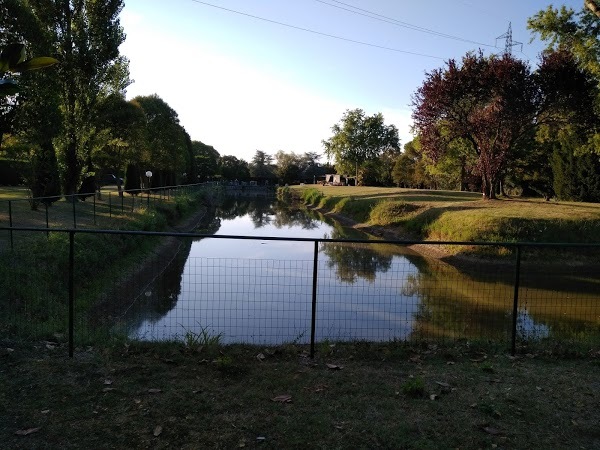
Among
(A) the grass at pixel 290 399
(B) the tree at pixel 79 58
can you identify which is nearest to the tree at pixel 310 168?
(B) the tree at pixel 79 58

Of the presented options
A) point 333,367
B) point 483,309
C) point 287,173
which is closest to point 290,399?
point 333,367

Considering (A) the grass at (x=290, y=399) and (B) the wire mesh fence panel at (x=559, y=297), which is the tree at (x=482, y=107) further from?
(A) the grass at (x=290, y=399)

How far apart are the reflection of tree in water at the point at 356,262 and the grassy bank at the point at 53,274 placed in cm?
667

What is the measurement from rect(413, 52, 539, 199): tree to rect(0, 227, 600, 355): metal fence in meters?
9.51

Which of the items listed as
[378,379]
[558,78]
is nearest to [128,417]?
→ [378,379]

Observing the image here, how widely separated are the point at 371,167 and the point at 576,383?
256ft

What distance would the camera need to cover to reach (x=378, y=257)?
2023 cm

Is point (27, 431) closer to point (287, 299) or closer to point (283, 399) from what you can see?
point (283, 399)

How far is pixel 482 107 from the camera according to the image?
26688mm

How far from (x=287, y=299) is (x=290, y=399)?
6.76 meters

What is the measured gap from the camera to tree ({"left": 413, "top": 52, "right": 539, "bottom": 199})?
24938 millimetres

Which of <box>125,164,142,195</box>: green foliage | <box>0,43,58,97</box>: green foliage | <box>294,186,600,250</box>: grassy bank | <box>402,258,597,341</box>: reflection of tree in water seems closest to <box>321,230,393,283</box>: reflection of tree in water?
<box>402,258,597,341</box>: reflection of tree in water

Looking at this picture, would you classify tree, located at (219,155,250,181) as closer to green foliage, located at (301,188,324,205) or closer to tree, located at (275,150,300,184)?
tree, located at (275,150,300,184)

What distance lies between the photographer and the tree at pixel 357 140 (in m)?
79.5
